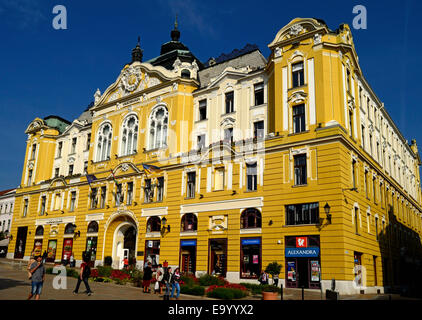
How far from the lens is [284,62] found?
35375 mm

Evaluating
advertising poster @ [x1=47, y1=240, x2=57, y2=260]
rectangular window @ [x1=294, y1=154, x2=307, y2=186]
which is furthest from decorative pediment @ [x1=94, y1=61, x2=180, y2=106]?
advertising poster @ [x1=47, y1=240, x2=57, y2=260]

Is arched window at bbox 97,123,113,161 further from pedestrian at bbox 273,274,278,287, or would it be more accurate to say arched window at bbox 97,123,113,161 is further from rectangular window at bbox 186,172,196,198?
pedestrian at bbox 273,274,278,287

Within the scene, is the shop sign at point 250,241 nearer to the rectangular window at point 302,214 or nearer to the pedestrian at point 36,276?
the rectangular window at point 302,214

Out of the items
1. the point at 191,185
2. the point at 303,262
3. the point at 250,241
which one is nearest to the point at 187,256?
the point at 191,185

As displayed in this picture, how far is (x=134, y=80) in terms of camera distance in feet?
156

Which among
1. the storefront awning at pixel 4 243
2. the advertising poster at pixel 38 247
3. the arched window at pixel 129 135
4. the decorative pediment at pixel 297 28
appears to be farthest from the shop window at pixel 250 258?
the storefront awning at pixel 4 243

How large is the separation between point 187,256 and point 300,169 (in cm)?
1325

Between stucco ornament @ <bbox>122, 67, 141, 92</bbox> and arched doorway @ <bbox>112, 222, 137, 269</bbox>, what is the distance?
15.8 m

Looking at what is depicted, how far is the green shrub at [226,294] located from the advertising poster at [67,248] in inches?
1122

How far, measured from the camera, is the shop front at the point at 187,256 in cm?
3678

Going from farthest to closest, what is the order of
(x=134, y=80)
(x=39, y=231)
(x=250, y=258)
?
(x=39, y=231), (x=134, y=80), (x=250, y=258)

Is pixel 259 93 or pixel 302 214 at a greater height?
pixel 259 93

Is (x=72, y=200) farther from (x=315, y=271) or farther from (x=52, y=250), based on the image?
(x=315, y=271)

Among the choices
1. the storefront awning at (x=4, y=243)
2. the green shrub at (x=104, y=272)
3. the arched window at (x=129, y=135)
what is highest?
the arched window at (x=129, y=135)
